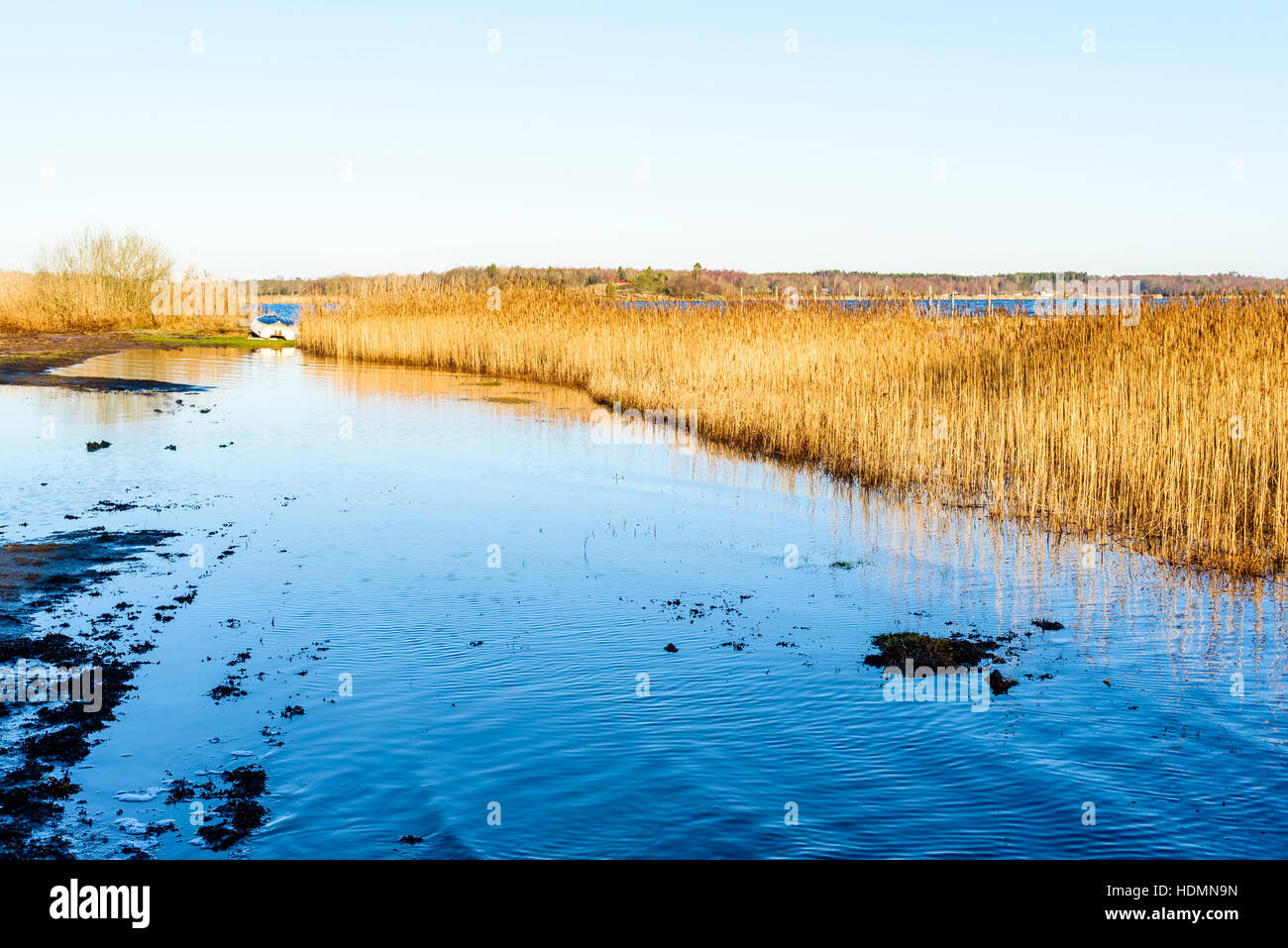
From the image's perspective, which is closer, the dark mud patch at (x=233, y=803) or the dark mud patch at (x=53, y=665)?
the dark mud patch at (x=233, y=803)

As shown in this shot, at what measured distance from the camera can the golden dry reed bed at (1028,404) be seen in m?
10.4

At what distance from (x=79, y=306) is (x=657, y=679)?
4643 centimetres

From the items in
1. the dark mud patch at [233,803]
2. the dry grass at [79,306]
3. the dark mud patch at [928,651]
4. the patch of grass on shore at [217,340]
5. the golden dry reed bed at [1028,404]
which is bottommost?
the dark mud patch at [233,803]

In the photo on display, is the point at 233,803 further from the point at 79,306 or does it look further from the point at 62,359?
the point at 79,306

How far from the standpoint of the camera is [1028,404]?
45.0ft

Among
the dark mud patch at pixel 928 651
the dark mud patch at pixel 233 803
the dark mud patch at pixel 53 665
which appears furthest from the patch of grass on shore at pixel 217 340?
the dark mud patch at pixel 233 803

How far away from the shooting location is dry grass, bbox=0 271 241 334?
143 ft

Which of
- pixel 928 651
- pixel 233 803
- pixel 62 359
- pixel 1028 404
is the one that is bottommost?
pixel 233 803

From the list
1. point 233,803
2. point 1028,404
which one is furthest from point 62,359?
point 233,803

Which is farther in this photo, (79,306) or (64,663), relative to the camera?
(79,306)

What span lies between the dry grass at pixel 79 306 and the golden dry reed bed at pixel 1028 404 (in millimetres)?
30811

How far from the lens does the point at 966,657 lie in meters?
6.57

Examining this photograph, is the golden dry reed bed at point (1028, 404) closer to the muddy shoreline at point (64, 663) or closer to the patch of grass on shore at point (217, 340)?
the muddy shoreline at point (64, 663)
